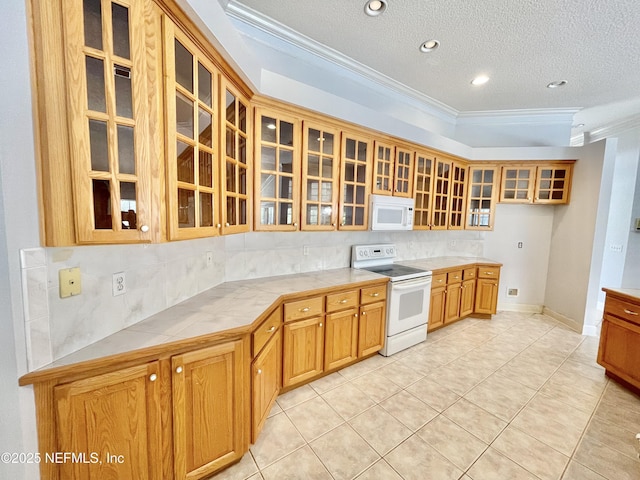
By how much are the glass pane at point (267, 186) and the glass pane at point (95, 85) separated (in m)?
1.15

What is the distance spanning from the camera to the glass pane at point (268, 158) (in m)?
2.06

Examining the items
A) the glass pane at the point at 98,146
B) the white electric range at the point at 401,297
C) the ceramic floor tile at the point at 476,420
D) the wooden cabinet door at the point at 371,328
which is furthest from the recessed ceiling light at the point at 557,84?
the glass pane at the point at 98,146

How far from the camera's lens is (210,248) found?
1.99m

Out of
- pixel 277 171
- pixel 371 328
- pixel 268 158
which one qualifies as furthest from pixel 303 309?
pixel 268 158

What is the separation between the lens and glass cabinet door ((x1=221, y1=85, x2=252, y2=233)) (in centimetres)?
164

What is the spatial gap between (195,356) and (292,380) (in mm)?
1093

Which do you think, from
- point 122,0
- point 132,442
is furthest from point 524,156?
point 132,442

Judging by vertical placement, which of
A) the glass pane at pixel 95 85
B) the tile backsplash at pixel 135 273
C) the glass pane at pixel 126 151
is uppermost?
the glass pane at pixel 95 85

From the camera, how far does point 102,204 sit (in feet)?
3.32

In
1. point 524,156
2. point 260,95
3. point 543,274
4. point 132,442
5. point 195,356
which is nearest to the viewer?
point 132,442

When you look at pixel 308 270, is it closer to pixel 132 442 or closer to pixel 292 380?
pixel 292 380

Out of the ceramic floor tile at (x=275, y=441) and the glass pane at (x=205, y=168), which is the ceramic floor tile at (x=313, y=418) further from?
the glass pane at (x=205, y=168)

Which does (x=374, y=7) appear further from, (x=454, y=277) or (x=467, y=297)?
(x=467, y=297)

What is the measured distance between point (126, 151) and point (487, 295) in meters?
4.49
